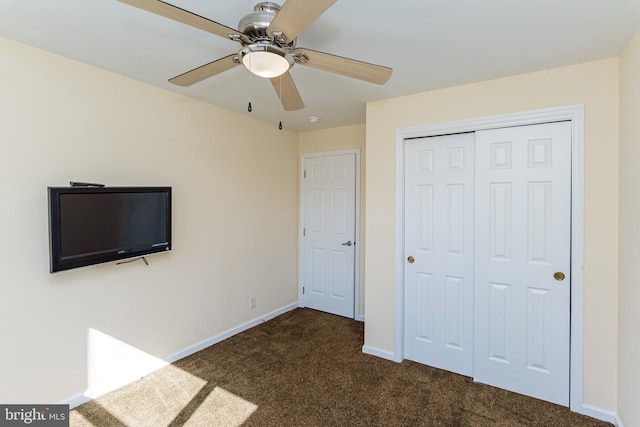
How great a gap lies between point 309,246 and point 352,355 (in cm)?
166

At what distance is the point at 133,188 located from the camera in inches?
93.2

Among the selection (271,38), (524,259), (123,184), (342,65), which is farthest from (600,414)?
(123,184)

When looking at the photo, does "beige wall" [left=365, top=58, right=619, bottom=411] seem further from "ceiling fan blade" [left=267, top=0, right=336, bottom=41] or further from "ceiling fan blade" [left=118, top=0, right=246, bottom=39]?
"ceiling fan blade" [left=118, top=0, right=246, bottom=39]

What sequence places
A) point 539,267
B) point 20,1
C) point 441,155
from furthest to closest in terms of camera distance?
1. point 441,155
2. point 539,267
3. point 20,1

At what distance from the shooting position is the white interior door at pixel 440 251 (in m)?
2.66

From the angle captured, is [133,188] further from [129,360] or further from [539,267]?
[539,267]

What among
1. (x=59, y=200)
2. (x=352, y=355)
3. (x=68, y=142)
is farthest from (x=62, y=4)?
(x=352, y=355)

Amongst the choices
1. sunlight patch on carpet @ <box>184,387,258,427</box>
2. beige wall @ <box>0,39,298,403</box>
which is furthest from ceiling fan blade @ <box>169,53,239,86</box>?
sunlight patch on carpet @ <box>184,387,258,427</box>

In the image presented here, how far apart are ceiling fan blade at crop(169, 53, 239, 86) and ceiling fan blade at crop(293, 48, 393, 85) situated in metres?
0.33

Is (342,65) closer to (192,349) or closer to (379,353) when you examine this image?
(379,353)

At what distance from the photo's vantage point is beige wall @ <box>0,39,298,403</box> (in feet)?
6.37

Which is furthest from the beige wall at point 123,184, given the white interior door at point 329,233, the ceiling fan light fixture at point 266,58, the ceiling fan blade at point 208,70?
the ceiling fan light fixture at point 266,58

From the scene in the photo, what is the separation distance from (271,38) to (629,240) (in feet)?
7.56

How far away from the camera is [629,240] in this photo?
186 cm
